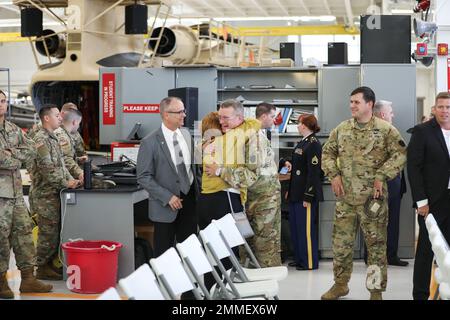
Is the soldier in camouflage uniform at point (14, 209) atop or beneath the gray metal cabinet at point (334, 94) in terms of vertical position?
beneath

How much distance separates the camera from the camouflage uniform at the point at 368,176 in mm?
5379

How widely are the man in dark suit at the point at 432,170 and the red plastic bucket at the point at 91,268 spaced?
2414mm

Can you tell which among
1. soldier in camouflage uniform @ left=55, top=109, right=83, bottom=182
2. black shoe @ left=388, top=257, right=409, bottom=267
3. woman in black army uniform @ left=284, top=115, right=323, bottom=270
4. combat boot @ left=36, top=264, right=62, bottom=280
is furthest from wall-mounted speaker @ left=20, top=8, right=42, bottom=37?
black shoe @ left=388, top=257, right=409, bottom=267

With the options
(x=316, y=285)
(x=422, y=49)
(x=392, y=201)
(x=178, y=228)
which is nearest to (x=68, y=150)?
(x=178, y=228)

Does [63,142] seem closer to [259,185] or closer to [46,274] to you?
[46,274]

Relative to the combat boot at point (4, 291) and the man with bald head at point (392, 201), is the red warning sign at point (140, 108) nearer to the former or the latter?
the man with bald head at point (392, 201)

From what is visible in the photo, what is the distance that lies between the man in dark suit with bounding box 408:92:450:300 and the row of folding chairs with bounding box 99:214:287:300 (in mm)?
1055

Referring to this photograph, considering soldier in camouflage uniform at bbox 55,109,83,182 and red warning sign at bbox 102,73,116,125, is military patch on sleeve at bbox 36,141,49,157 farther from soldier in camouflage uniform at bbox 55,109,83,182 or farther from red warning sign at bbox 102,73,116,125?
red warning sign at bbox 102,73,116,125

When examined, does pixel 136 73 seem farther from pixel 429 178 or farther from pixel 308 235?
pixel 429 178

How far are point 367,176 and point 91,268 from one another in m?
2.27

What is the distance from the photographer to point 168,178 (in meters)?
5.50

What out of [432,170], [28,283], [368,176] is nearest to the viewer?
[432,170]

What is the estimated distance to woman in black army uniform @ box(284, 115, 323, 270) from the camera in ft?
22.9

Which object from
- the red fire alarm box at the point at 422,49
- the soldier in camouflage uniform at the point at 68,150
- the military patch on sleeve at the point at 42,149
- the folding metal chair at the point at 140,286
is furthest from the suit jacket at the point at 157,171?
the red fire alarm box at the point at 422,49
